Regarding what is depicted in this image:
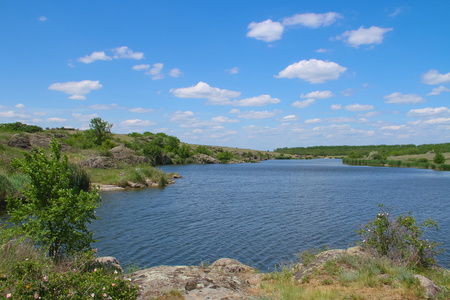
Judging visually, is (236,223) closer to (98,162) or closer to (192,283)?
(192,283)

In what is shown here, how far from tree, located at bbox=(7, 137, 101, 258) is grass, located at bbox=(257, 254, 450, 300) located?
16.8ft

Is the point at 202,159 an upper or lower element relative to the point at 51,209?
upper

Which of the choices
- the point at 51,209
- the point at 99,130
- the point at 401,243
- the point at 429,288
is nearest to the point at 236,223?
the point at 401,243

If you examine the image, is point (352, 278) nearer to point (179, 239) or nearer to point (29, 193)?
point (29, 193)

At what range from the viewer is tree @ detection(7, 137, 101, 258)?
797 centimetres

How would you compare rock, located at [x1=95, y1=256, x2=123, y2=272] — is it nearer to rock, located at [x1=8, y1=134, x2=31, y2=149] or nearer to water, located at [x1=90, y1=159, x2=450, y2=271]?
water, located at [x1=90, y1=159, x2=450, y2=271]

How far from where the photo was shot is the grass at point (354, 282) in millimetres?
7305

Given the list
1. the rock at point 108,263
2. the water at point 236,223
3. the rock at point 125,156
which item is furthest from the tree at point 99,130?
the rock at point 108,263

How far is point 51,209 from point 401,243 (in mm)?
10944

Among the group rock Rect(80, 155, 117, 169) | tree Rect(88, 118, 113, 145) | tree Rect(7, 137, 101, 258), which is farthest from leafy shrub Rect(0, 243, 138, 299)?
tree Rect(88, 118, 113, 145)

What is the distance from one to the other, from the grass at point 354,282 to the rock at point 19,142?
46442 mm

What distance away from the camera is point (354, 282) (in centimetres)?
816

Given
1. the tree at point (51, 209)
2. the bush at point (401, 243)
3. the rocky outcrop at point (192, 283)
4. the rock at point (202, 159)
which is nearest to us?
the rocky outcrop at point (192, 283)

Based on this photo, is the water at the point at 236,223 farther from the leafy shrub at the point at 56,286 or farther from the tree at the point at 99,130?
the tree at the point at 99,130
